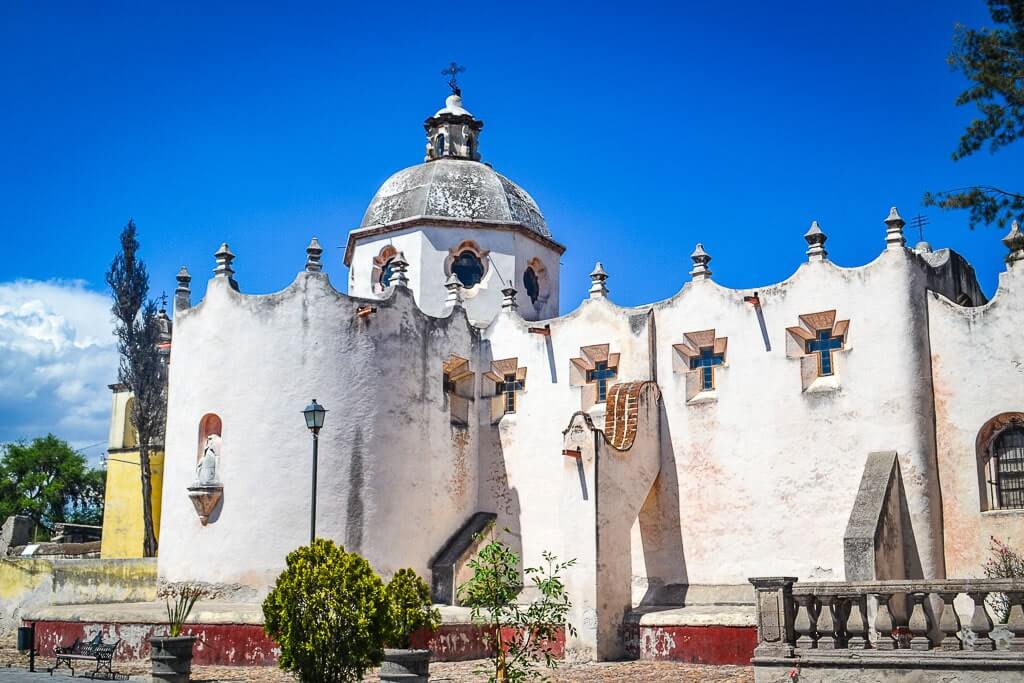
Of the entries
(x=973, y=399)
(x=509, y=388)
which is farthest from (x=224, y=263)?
(x=973, y=399)

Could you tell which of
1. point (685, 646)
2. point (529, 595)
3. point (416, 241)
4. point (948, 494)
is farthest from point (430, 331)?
point (948, 494)

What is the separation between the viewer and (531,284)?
28.0 m

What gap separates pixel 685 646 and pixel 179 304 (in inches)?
498

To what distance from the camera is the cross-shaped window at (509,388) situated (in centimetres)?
2422

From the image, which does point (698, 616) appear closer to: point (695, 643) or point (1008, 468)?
point (695, 643)

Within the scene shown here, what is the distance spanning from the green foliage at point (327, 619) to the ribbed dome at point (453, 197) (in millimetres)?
13586

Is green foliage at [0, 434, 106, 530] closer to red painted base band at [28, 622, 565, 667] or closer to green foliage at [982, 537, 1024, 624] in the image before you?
red painted base band at [28, 622, 565, 667]

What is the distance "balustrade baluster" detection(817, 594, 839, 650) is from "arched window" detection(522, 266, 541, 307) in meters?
16.4

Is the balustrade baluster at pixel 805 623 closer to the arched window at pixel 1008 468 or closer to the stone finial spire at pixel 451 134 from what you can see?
the arched window at pixel 1008 468

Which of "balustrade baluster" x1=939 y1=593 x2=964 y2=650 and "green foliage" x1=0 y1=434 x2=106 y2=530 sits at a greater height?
"green foliage" x1=0 y1=434 x2=106 y2=530

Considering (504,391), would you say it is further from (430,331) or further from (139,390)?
(139,390)

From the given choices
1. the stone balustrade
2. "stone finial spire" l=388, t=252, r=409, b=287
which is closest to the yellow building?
"stone finial spire" l=388, t=252, r=409, b=287

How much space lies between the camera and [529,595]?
21.8 meters

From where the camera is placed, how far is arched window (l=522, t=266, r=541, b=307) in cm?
2766
